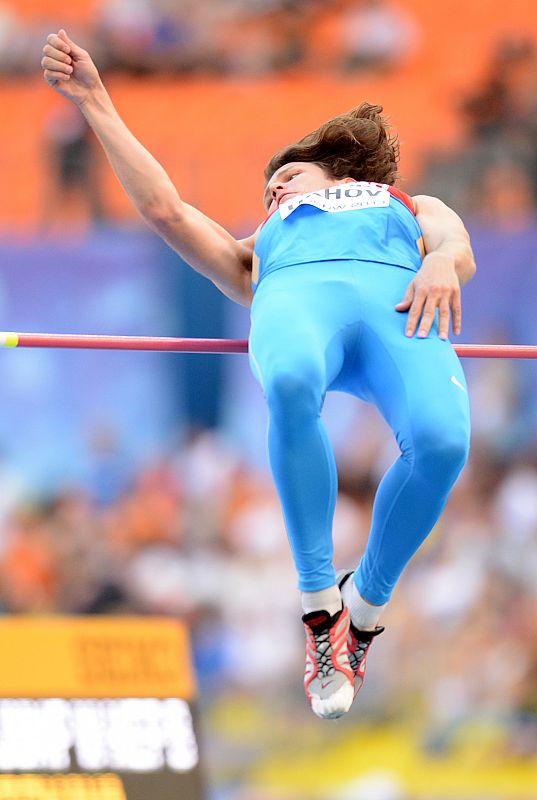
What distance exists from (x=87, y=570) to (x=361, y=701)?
1699mm

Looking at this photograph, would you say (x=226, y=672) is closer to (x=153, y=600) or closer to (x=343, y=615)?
(x=153, y=600)

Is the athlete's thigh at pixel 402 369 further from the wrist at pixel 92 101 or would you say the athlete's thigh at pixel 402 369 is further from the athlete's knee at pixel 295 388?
A: the wrist at pixel 92 101

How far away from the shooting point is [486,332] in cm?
756

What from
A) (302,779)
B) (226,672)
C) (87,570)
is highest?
(87,570)

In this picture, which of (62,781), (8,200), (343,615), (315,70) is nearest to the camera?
(343,615)

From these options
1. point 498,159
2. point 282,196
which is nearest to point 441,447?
point 282,196

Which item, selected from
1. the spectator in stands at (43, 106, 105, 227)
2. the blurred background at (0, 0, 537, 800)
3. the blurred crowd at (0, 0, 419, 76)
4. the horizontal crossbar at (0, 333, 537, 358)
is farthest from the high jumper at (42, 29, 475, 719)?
the blurred crowd at (0, 0, 419, 76)

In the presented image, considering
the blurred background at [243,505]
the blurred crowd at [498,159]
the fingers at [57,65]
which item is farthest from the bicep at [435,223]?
the blurred crowd at [498,159]

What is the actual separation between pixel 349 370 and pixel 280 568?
4.30m

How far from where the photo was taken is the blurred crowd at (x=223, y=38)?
915 cm

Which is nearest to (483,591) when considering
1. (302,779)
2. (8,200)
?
(302,779)

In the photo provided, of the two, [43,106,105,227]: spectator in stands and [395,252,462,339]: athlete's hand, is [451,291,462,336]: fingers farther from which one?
[43,106,105,227]: spectator in stands

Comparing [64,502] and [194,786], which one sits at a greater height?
[64,502]

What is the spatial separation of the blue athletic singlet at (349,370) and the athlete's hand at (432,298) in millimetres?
28
